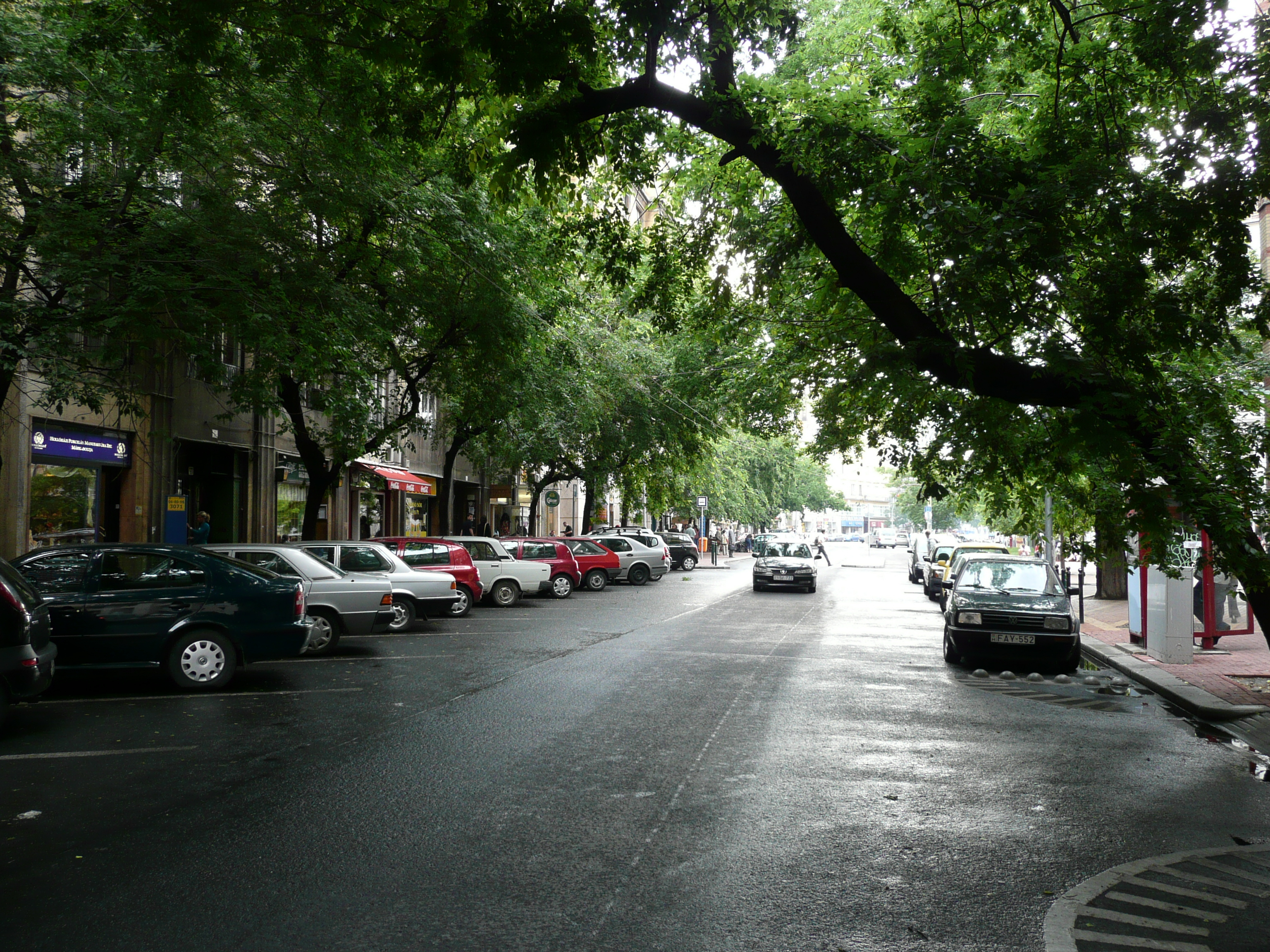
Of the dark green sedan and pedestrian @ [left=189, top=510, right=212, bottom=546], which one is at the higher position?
pedestrian @ [left=189, top=510, right=212, bottom=546]

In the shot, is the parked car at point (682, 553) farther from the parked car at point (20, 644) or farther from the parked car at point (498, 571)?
the parked car at point (20, 644)

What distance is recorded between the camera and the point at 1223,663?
13.4m

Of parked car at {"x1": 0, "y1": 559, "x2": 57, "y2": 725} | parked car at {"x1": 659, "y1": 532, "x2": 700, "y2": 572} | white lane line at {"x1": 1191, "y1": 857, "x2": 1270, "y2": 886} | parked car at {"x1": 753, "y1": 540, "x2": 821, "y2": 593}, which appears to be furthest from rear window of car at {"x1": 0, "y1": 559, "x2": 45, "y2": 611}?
parked car at {"x1": 659, "y1": 532, "x2": 700, "y2": 572}

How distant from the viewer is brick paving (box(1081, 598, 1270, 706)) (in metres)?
10.9

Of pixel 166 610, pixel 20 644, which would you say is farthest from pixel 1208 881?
pixel 166 610

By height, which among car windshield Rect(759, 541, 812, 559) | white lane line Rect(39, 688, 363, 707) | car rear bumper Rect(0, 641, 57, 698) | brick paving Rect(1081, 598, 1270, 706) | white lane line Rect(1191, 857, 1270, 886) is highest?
car windshield Rect(759, 541, 812, 559)

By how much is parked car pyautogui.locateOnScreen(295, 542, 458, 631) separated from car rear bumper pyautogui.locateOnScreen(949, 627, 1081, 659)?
820 centimetres

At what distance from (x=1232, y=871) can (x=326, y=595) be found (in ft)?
35.4

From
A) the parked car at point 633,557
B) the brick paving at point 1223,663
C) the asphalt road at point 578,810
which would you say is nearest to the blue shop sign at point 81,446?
the asphalt road at point 578,810

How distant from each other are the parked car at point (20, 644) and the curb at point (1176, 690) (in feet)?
35.4

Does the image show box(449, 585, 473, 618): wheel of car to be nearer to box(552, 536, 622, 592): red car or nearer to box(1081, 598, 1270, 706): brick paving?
box(552, 536, 622, 592): red car

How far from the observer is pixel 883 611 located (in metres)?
22.5

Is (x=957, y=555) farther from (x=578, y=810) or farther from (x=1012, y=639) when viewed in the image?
(x=578, y=810)

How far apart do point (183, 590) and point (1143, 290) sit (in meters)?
9.22
